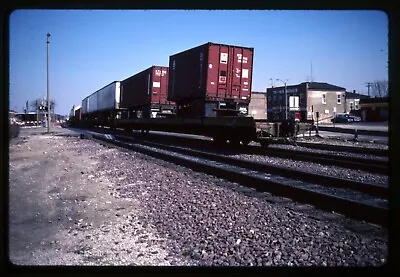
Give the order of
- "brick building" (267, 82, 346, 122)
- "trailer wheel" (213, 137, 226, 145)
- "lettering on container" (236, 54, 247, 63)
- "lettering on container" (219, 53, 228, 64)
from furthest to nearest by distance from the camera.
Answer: "brick building" (267, 82, 346, 122) → "lettering on container" (236, 54, 247, 63) → "lettering on container" (219, 53, 228, 64) → "trailer wheel" (213, 137, 226, 145)

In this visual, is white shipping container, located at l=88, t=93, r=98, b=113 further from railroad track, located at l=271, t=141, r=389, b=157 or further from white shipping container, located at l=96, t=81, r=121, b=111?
railroad track, located at l=271, t=141, r=389, b=157

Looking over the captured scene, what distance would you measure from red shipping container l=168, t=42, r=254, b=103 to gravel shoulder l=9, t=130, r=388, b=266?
762cm

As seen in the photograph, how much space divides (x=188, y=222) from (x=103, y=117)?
29.6 metres

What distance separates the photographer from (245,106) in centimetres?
1429

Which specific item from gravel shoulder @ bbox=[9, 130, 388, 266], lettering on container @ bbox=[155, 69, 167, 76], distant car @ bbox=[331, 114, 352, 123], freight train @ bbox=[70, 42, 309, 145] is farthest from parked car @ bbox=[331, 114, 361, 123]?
gravel shoulder @ bbox=[9, 130, 388, 266]

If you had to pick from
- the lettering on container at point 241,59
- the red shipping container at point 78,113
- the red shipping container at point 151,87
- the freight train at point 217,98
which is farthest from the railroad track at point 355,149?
the red shipping container at point 78,113

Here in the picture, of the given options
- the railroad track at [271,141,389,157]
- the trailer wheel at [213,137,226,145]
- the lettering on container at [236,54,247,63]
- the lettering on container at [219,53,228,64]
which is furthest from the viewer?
the lettering on container at [236,54,247,63]

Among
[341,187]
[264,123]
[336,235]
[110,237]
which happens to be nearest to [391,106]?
[336,235]

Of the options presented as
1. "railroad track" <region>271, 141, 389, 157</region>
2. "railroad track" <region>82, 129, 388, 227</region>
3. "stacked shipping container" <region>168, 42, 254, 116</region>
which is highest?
"stacked shipping container" <region>168, 42, 254, 116</region>

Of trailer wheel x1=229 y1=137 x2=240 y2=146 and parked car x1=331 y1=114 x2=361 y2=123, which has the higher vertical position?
parked car x1=331 y1=114 x2=361 y2=123

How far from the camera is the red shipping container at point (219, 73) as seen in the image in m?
13.4

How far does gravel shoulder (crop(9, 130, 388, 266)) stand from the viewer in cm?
312

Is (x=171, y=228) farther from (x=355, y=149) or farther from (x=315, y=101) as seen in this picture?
(x=315, y=101)

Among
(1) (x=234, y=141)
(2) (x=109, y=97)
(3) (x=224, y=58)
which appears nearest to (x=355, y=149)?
(1) (x=234, y=141)
